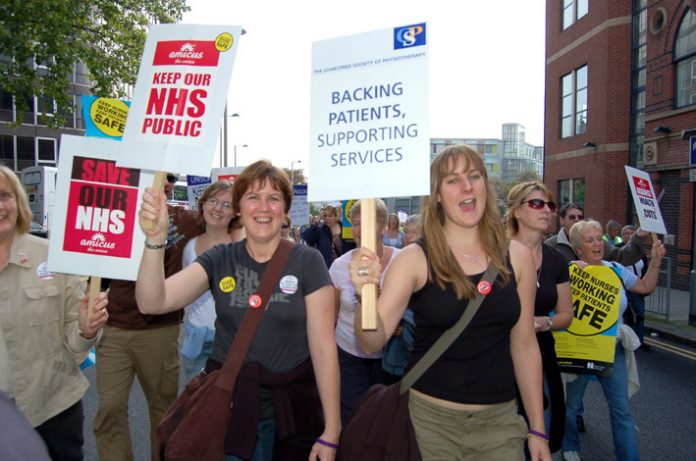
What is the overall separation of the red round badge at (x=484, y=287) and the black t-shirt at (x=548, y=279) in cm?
143

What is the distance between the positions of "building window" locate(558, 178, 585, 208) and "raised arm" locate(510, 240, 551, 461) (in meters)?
20.1

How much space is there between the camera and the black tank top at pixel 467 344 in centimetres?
244

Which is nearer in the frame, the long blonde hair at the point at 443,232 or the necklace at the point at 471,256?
the long blonde hair at the point at 443,232

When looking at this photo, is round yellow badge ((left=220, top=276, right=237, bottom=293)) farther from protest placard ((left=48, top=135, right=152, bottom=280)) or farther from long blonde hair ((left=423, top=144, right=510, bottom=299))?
long blonde hair ((left=423, top=144, right=510, bottom=299))

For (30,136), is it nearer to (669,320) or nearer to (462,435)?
(669,320)

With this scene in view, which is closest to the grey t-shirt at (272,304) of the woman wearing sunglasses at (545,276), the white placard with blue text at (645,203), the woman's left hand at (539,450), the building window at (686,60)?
the woman's left hand at (539,450)

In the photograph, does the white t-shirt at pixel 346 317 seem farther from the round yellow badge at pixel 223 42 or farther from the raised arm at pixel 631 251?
the raised arm at pixel 631 251

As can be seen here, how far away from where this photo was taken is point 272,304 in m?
2.59

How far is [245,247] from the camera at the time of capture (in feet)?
9.24

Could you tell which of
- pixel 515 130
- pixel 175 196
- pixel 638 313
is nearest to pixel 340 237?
pixel 638 313

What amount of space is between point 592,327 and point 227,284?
8.96 ft

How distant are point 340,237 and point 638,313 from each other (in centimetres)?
488

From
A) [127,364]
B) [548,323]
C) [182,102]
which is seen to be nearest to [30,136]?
[127,364]

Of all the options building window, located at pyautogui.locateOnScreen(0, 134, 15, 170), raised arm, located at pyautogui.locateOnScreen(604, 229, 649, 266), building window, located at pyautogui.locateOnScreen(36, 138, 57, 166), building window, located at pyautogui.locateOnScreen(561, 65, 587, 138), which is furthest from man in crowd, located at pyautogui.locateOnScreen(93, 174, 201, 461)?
building window, located at pyautogui.locateOnScreen(36, 138, 57, 166)
